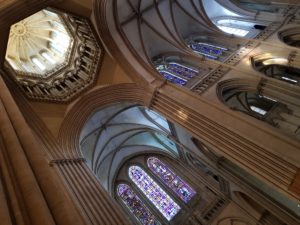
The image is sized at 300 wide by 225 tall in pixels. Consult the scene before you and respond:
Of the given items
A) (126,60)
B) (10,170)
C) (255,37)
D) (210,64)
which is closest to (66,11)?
(126,60)

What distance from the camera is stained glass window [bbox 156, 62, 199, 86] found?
442 inches

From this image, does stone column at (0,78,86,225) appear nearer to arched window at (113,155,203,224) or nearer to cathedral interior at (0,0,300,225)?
cathedral interior at (0,0,300,225)

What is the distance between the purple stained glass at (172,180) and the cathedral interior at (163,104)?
0.05 meters

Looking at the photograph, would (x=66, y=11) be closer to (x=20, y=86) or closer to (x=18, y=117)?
(x=20, y=86)

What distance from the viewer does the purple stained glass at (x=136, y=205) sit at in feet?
39.2

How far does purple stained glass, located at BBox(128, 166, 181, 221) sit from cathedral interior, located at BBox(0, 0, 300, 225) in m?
0.05

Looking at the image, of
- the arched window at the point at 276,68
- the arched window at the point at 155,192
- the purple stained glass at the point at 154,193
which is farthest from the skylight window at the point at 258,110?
the purple stained glass at the point at 154,193

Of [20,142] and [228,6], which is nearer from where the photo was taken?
[20,142]

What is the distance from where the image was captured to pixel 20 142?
3.06 metres

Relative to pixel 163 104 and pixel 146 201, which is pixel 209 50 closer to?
pixel 163 104

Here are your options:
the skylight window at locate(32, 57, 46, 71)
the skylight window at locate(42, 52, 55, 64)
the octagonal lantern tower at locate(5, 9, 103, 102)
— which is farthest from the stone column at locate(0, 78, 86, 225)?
the skylight window at locate(42, 52, 55, 64)

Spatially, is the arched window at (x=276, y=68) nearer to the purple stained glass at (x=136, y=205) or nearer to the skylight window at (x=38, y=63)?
the purple stained glass at (x=136, y=205)

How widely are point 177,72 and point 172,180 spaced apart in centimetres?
464

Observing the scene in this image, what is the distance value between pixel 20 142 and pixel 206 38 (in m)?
11.1
